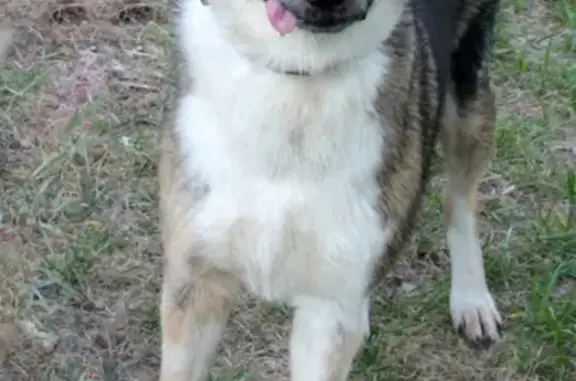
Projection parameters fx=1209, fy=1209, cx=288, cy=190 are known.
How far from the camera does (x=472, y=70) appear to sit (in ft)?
13.2

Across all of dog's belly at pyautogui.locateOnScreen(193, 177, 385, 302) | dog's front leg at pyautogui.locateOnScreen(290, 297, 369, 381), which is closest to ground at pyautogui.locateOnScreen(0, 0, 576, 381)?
dog's front leg at pyautogui.locateOnScreen(290, 297, 369, 381)

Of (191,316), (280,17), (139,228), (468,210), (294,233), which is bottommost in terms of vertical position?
(139,228)

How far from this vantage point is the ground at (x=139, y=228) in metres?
4.07

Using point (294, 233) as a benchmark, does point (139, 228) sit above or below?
below

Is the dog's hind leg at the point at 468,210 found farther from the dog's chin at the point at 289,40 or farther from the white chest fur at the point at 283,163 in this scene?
the dog's chin at the point at 289,40

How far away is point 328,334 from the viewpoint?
3.22 metres

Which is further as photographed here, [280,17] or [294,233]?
[294,233]

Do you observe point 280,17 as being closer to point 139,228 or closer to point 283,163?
point 283,163

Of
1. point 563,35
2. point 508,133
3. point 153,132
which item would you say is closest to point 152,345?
point 153,132

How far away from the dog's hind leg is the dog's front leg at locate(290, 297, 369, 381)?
1.04 meters

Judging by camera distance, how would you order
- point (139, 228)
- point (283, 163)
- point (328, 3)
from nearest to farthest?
point (328, 3) → point (283, 163) → point (139, 228)

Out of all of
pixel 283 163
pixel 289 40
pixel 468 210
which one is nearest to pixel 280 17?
pixel 289 40

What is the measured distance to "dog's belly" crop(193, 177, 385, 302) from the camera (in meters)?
3.02

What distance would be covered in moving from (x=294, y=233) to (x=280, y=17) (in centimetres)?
58
